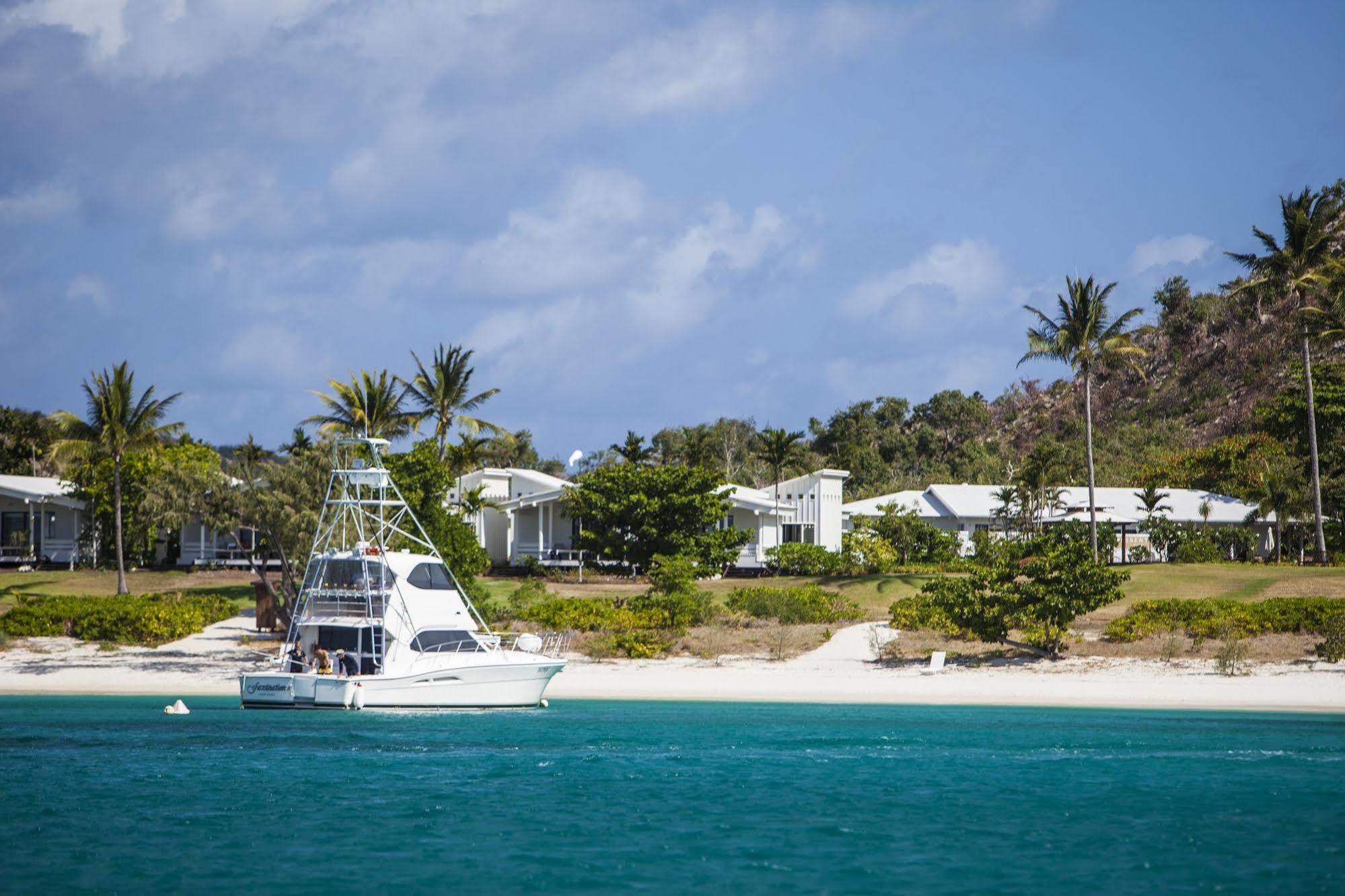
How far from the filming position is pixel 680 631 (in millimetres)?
38344

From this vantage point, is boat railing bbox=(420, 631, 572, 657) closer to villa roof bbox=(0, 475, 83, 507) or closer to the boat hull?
the boat hull

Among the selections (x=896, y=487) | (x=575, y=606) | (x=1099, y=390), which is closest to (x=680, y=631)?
(x=575, y=606)

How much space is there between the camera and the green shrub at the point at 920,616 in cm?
3612

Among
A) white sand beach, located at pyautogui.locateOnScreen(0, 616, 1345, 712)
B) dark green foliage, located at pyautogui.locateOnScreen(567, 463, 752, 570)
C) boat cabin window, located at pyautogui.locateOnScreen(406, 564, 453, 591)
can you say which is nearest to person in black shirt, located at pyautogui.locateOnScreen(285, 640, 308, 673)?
boat cabin window, located at pyautogui.locateOnScreen(406, 564, 453, 591)

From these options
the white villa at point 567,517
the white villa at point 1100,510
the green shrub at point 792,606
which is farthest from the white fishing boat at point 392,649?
the white villa at point 1100,510

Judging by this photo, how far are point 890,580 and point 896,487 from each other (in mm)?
43888

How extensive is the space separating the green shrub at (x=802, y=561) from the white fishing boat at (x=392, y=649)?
2493 cm

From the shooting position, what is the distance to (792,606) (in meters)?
41.2

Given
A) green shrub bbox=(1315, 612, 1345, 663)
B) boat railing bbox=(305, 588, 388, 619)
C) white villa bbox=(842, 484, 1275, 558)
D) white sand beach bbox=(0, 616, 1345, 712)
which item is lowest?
white sand beach bbox=(0, 616, 1345, 712)

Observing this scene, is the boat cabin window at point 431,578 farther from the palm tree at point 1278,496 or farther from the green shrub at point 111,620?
the palm tree at point 1278,496

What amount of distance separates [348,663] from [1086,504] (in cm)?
4611

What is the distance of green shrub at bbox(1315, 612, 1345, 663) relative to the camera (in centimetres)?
3203

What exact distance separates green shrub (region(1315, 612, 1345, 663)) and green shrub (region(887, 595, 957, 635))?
30.0ft

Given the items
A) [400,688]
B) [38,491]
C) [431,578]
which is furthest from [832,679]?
[38,491]
